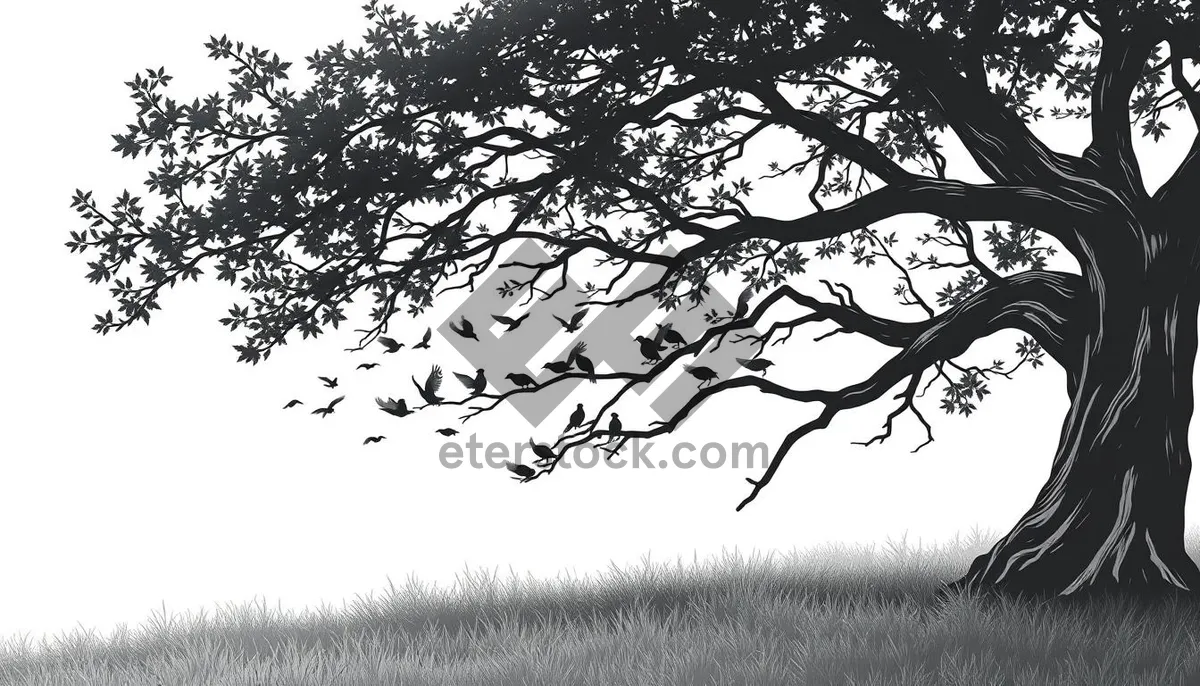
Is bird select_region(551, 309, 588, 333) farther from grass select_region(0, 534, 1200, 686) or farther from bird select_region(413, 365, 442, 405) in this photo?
grass select_region(0, 534, 1200, 686)

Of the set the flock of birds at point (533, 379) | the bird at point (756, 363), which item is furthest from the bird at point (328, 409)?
the bird at point (756, 363)

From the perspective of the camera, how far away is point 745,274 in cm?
1150

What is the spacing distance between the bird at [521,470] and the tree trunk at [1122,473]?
3.98m

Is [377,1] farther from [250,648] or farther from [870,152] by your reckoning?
[250,648]

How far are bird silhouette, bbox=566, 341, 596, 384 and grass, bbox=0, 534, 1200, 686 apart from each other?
74.9 inches

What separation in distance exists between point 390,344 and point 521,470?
1.35 metres

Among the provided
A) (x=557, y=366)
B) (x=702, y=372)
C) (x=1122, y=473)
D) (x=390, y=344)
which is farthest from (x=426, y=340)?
(x=1122, y=473)

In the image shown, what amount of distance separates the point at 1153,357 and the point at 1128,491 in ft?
3.65

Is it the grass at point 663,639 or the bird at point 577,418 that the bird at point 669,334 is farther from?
the grass at point 663,639

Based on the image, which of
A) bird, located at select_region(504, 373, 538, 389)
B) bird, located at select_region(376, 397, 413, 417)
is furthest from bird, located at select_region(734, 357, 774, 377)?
bird, located at select_region(376, 397, 413, 417)

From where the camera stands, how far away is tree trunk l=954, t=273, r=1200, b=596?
26.6 ft

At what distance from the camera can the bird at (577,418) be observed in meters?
7.14

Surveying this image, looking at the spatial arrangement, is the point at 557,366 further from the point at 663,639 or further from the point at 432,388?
the point at 663,639

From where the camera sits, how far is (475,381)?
22.7ft
